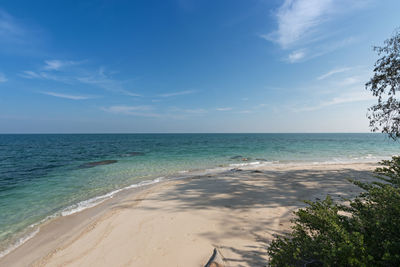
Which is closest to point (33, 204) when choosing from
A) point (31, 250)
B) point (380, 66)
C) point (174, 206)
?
point (31, 250)

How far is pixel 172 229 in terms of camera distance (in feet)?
16.7

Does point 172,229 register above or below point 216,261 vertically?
below

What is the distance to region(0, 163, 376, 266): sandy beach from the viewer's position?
400cm

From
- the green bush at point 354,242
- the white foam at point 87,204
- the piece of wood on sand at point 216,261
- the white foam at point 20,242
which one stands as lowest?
the white foam at point 20,242

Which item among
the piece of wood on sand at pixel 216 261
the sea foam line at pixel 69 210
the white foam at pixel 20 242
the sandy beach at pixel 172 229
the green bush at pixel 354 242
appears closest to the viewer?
the green bush at pixel 354 242

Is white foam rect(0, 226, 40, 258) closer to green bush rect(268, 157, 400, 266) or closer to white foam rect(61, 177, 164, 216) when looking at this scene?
white foam rect(61, 177, 164, 216)

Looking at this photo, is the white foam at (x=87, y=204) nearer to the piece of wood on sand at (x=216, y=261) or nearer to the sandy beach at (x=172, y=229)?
the sandy beach at (x=172, y=229)

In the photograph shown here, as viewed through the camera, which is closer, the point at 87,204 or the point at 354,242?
the point at 354,242

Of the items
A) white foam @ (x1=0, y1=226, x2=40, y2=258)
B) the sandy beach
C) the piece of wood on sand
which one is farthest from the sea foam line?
the piece of wood on sand

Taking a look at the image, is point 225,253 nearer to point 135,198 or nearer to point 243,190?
point 243,190

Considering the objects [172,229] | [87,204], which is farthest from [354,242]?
[87,204]

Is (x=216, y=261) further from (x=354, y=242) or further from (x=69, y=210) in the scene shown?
(x=69, y=210)

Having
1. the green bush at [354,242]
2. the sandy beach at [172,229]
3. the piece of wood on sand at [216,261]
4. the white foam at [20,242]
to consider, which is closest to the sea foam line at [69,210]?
the white foam at [20,242]

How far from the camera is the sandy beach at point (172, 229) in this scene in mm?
4004
